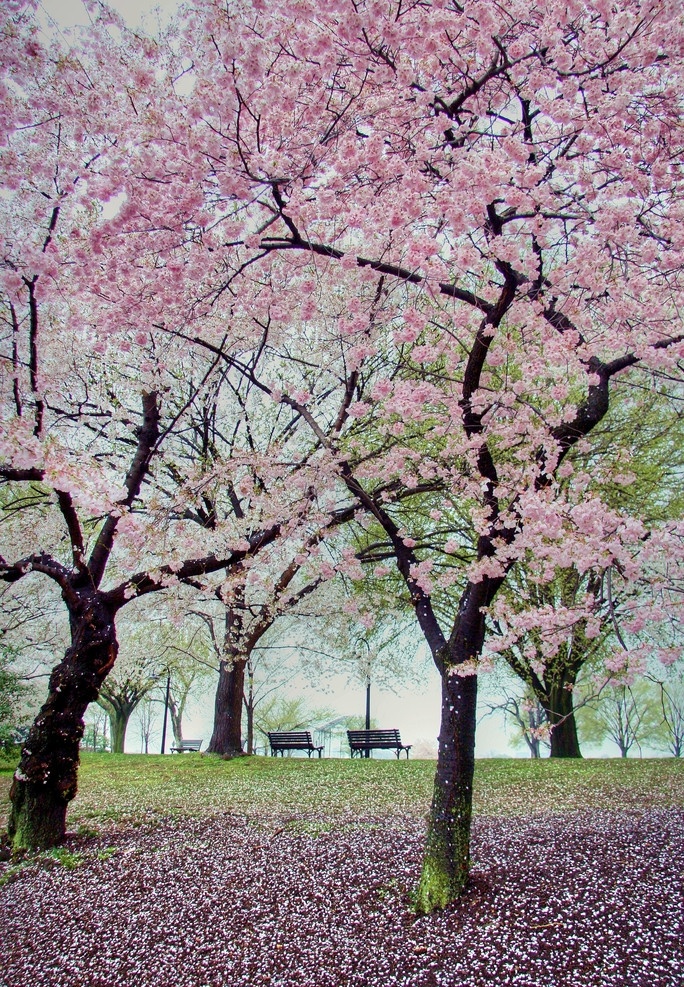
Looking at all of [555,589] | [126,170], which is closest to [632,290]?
[126,170]

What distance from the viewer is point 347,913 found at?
5.22m

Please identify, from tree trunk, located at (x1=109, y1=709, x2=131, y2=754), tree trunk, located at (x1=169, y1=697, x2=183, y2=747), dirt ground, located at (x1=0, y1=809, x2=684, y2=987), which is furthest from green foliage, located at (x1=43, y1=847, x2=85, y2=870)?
tree trunk, located at (x1=169, y1=697, x2=183, y2=747)

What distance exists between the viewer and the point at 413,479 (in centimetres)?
794

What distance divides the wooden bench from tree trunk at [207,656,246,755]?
352 centimetres

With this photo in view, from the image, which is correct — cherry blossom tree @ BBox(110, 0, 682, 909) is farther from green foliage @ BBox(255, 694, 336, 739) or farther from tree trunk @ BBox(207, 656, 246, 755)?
green foliage @ BBox(255, 694, 336, 739)

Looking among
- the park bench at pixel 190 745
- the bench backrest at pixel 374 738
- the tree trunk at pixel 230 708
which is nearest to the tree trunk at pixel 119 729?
the park bench at pixel 190 745

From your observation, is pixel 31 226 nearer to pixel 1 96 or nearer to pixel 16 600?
pixel 1 96

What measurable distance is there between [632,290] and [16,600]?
13.9m

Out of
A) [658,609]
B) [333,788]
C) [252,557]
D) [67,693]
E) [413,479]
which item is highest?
[413,479]

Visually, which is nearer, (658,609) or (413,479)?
(658,609)

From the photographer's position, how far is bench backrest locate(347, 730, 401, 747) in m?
17.1

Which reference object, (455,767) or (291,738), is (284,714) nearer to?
(291,738)

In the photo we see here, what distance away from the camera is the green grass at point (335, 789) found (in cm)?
865

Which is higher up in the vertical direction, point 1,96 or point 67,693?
point 1,96
